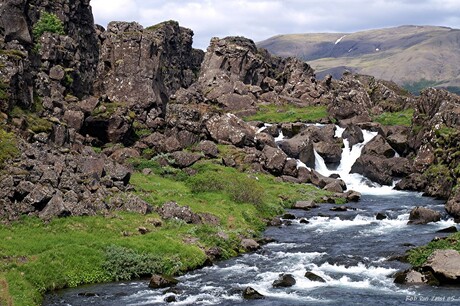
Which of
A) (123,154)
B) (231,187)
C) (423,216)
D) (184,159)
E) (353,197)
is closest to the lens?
(423,216)

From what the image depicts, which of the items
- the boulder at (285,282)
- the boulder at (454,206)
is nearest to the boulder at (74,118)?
the boulder at (454,206)

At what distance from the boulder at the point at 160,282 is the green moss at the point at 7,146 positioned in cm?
2106

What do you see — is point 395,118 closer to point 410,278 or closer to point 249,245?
point 249,245

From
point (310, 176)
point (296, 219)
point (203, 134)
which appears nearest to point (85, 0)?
point (203, 134)

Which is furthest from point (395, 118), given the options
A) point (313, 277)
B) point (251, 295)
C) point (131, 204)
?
point (251, 295)

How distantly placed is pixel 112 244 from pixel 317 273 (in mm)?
16594

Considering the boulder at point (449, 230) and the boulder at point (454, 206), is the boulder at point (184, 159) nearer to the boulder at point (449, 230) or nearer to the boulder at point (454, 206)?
the boulder at point (454, 206)

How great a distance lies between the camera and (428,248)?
146 ft

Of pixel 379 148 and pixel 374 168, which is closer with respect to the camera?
pixel 374 168

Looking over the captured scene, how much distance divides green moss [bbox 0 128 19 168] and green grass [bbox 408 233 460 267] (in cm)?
3770

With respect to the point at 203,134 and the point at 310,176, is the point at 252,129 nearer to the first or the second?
the point at 203,134

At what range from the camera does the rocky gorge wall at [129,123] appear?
183 ft

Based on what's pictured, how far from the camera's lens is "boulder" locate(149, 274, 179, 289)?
3878 centimetres

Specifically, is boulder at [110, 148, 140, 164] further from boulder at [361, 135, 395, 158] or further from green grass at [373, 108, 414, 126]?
green grass at [373, 108, 414, 126]
